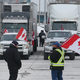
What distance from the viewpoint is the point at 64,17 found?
24.9 meters

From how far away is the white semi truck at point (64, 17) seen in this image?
81.1 ft

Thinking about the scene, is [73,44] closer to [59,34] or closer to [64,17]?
[59,34]

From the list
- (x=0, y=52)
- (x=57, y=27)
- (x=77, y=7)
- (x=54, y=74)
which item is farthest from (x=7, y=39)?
(x=54, y=74)

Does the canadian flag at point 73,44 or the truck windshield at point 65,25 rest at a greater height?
the canadian flag at point 73,44

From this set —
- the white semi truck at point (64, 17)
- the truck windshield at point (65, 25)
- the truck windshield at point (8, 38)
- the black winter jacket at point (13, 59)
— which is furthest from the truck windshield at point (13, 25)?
the black winter jacket at point (13, 59)

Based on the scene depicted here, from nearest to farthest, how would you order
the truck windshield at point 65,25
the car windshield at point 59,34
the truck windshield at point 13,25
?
the car windshield at point 59,34, the truck windshield at point 13,25, the truck windshield at point 65,25

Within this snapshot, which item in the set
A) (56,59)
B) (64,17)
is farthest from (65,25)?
(56,59)

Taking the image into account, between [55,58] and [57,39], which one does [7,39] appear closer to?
[57,39]

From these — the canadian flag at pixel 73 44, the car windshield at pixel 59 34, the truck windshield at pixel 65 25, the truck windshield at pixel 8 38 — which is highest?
the canadian flag at pixel 73 44

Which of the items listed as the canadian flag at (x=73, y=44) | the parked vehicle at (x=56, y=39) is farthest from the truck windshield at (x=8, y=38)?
the canadian flag at (x=73, y=44)

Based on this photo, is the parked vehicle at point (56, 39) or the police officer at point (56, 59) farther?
the parked vehicle at point (56, 39)

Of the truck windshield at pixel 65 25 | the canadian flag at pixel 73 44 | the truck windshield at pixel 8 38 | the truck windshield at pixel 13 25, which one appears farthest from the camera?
the truck windshield at pixel 65 25

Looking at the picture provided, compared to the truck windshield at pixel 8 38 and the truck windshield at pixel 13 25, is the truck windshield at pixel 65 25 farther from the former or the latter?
the truck windshield at pixel 8 38

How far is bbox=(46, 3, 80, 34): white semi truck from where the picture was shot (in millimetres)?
24719
